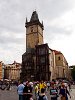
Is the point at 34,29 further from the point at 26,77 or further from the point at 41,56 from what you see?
the point at 26,77

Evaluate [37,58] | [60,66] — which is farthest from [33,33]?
[60,66]

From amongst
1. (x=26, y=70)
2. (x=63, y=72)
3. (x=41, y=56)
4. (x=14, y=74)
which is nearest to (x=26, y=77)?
(x=26, y=70)

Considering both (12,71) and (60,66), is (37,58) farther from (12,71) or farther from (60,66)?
(12,71)

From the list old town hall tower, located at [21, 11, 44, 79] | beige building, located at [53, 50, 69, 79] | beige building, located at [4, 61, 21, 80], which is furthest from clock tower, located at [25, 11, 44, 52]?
beige building, located at [4, 61, 21, 80]

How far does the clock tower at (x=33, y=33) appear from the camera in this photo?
111188 millimetres

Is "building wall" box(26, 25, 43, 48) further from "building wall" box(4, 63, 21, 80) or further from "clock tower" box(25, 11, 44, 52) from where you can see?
"building wall" box(4, 63, 21, 80)

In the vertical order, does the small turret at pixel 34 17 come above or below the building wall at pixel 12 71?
above

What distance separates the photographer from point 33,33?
112500 mm

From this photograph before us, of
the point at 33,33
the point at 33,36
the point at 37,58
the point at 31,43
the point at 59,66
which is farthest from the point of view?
the point at 59,66

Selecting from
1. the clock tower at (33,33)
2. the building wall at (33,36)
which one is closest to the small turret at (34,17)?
the clock tower at (33,33)

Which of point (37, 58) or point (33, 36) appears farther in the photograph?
point (33, 36)

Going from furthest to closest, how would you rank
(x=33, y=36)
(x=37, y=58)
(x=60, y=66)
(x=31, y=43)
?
1. (x=60, y=66)
2. (x=33, y=36)
3. (x=31, y=43)
4. (x=37, y=58)

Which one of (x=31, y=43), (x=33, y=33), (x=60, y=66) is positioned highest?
(x=33, y=33)

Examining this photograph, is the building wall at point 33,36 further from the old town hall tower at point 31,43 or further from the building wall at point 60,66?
the building wall at point 60,66
